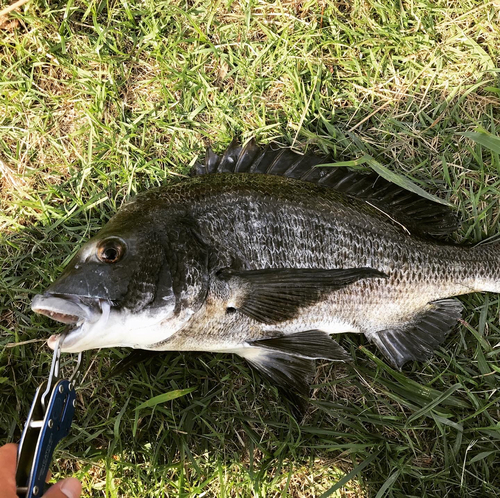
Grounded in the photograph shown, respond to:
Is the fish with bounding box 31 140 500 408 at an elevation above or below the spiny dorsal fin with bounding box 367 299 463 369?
above

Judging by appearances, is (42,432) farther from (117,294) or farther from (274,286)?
(274,286)

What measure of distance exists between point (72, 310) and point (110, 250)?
1.16 ft

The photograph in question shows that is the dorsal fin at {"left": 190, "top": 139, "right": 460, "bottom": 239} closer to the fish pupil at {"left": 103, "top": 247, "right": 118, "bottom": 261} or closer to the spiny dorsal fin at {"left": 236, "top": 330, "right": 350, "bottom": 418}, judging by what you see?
the fish pupil at {"left": 103, "top": 247, "right": 118, "bottom": 261}

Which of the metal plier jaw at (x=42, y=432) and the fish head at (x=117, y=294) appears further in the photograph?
the fish head at (x=117, y=294)

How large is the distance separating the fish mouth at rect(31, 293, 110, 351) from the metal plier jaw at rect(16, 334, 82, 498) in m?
0.07

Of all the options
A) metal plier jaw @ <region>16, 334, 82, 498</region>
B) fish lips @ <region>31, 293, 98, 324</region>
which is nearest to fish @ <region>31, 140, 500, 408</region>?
fish lips @ <region>31, 293, 98, 324</region>

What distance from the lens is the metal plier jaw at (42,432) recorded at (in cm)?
180

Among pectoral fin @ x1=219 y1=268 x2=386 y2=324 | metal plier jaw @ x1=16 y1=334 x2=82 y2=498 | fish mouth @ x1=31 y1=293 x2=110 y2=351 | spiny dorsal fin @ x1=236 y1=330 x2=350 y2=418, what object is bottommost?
spiny dorsal fin @ x1=236 y1=330 x2=350 y2=418

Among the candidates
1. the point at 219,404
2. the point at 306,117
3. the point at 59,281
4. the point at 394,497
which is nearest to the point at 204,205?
the point at 59,281

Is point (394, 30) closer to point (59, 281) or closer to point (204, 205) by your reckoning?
point (204, 205)

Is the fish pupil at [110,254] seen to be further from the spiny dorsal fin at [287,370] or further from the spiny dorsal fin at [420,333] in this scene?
the spiny dorsal fin at [420,333]

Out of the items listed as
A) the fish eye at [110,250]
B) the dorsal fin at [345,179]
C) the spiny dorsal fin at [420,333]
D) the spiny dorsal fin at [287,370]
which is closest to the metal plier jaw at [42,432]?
the fish eye at [110,250]

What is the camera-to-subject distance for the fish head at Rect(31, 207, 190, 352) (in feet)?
6.55

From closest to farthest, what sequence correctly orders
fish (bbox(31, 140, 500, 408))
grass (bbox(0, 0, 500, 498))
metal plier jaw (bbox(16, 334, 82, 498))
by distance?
metal plier jaw (bbox(16, 334, 82, 498)), fish (bbox(31, 140, 500, 408)), grass (bbox(0, 0, 500, 498))
